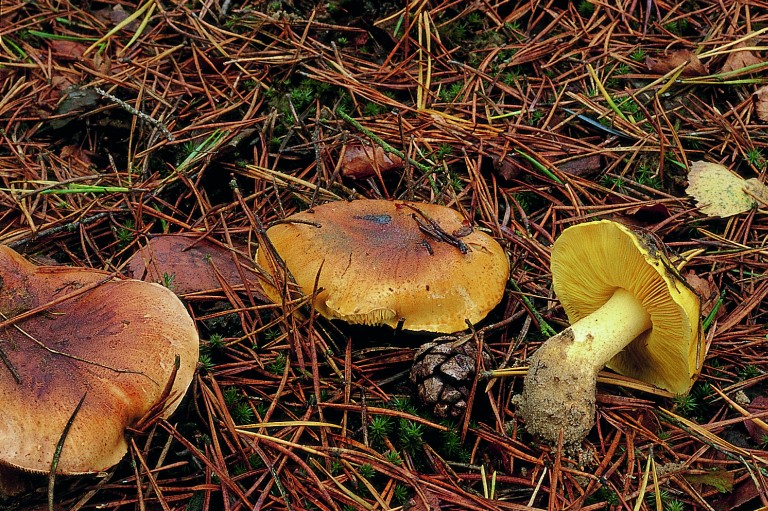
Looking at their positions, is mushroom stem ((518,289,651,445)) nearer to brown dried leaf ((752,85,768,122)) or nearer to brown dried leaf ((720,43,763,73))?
brown dried leaf ((752,85,768,122))

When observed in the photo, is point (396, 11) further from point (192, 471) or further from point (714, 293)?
point (192, 471)

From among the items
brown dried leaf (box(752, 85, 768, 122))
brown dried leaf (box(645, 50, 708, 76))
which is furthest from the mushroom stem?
brown dried leaf (box(645, 50, 708, 76))

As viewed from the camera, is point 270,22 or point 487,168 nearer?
point 487,168

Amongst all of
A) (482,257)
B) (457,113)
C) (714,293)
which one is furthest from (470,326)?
(457,113)

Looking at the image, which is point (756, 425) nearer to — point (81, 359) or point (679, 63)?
point (679, 63)

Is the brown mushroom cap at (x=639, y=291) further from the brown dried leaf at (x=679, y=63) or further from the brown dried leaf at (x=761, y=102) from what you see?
the brown dried leaf at (x=679, y=63)

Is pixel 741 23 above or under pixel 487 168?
above
